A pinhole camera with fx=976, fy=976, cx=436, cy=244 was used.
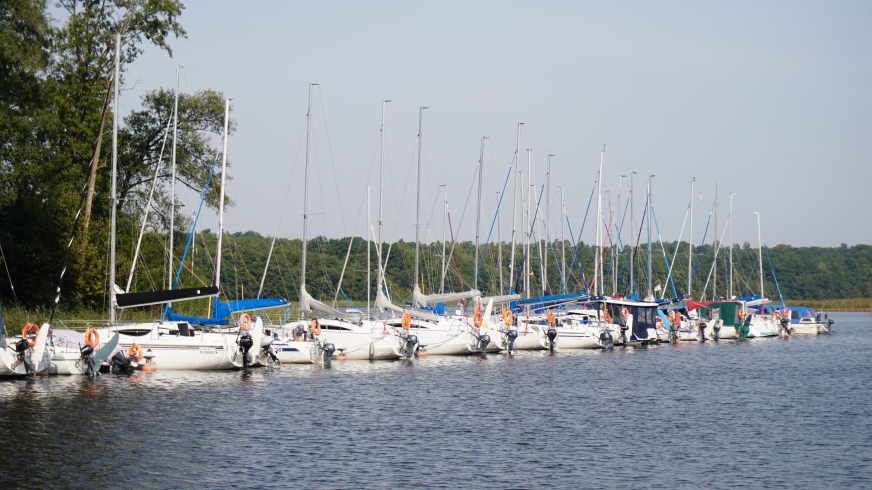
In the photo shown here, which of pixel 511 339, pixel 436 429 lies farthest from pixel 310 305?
pixel 436 429

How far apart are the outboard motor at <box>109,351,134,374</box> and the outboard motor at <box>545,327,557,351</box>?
26.0 meters

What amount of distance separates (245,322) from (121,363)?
17.5 ft

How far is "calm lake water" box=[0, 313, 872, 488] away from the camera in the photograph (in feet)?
74.9

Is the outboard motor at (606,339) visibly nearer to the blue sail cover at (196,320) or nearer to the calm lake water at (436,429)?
the calm lake water at (436,429)

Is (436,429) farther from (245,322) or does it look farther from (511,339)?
(511,339)

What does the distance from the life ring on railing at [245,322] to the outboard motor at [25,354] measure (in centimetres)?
839

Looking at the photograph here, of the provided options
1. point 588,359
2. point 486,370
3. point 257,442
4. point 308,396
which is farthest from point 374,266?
point 257,442

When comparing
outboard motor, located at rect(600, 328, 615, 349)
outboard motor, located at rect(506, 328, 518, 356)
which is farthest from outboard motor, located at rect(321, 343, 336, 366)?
outboard motor, located at rect(600, 328, 615, 349)

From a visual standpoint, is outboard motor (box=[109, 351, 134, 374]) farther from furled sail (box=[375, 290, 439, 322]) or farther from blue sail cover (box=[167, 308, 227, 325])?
furled sail (box=[375, 290, 439, 322])

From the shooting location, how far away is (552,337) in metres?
57.8

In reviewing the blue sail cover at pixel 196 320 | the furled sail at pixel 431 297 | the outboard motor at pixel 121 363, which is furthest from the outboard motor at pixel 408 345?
the outboard motor at pixel 121 363

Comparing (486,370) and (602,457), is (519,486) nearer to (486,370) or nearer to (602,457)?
(602,457)

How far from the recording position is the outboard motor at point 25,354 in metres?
37.4

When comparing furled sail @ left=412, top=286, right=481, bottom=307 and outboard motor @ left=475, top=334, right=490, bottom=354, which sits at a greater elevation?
furled sail @ left=412, top=286, right=481, bottom=307
